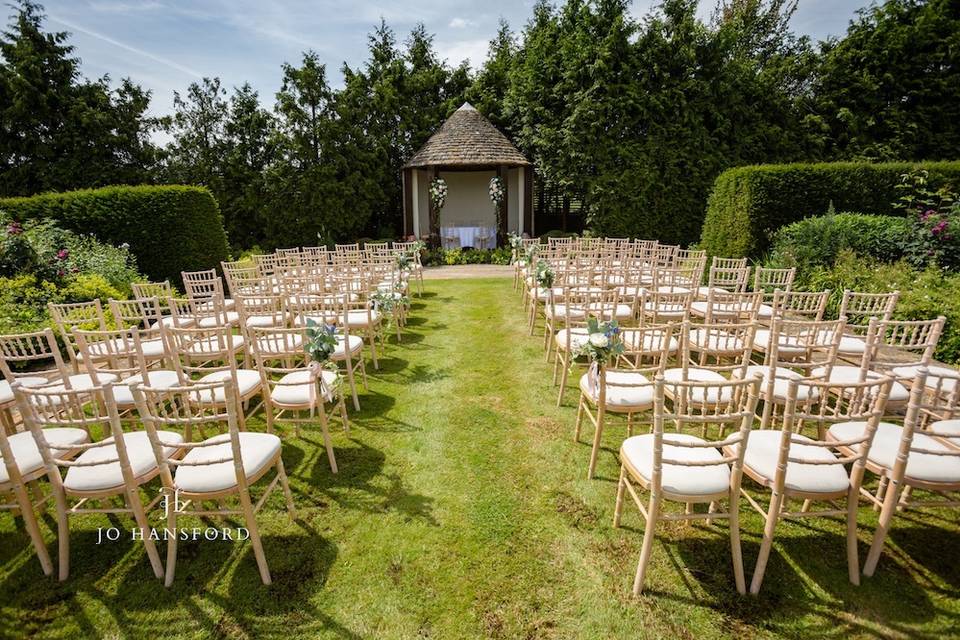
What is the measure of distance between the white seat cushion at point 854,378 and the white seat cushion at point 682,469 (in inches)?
63.9

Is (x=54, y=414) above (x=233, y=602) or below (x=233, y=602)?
above

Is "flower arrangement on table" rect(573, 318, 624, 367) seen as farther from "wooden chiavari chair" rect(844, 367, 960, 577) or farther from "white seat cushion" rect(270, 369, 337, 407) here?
"white seat cushion" rect(270, 369, 337, 407)

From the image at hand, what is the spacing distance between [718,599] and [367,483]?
2.64 metres

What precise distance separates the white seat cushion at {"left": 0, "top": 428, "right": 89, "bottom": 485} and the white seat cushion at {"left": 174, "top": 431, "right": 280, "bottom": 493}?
0.72 m

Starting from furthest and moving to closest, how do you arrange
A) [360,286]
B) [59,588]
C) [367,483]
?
[360,286], [367,483], [59,588]

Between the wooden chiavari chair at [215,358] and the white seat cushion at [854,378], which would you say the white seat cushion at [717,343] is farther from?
the wooden chiavari chair at [215,358]

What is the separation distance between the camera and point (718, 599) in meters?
2.66

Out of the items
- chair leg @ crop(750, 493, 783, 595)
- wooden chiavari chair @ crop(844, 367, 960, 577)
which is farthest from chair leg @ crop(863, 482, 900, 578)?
chair leg @ crop(750, 493, 783, 595)

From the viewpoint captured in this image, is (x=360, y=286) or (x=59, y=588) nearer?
(x=59, y=588)

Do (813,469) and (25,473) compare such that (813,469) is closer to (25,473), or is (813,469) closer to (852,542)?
(852,542)

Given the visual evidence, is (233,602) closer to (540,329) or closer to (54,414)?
(54,414)

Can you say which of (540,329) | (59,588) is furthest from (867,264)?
(59,588)

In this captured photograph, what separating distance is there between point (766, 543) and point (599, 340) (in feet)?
5.55

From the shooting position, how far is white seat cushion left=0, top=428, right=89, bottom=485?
2882 millimetres
